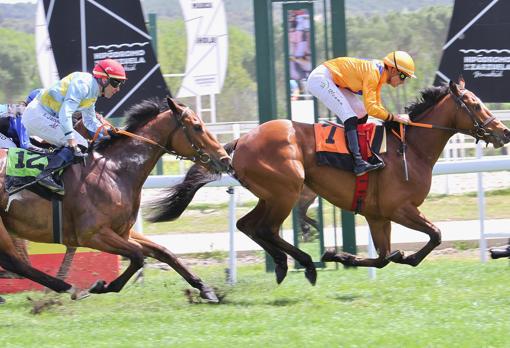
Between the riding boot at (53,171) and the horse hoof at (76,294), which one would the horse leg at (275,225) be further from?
the riding boot at (53,171)

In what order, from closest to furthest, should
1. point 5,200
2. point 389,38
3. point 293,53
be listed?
point 5,200
point 293,53
point 389,38

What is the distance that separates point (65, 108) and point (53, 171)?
18.4 inches

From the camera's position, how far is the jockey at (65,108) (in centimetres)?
672

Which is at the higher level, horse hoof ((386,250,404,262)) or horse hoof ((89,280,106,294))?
horse hoof ((89,280,106,294))

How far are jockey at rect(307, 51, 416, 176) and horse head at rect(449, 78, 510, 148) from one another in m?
0.48

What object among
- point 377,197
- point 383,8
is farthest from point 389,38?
point 383,8

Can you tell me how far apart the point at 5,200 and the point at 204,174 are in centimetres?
182

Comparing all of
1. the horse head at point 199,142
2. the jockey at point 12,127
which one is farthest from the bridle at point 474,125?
the jockey at point 12,127

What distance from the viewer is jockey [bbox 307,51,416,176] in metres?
7.62

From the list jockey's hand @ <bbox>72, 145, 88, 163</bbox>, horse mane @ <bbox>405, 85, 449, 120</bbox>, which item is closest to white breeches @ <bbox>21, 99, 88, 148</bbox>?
jockey's hand @ <bbox>72, 145, 88, 163</bbox>

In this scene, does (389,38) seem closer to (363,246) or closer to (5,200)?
(363,246)

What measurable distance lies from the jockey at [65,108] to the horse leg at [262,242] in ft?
5.31

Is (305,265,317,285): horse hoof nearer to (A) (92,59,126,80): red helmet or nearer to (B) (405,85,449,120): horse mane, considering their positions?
(B) (405,85,449,120): horse mane

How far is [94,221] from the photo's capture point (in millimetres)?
6770
